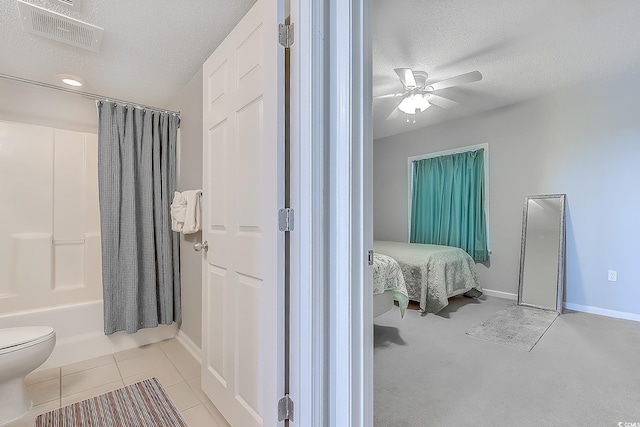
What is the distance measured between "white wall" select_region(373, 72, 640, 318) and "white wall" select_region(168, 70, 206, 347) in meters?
3.53

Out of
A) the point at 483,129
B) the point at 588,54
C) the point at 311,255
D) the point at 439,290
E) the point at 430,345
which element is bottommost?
the point at 430,345

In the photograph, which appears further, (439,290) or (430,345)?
(439,290)

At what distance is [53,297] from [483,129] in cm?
501

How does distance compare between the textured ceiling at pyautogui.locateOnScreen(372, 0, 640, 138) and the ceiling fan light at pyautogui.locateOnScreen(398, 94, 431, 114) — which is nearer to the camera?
the textured ceiling at pyautogui.locateOnScreen(372, 0, 640, 138)

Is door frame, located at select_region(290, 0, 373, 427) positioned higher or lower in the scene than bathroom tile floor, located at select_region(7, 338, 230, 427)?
higher

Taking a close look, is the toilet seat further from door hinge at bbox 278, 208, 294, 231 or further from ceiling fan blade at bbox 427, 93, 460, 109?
ceiling fan blade at bbox 427, 93, 460, 109

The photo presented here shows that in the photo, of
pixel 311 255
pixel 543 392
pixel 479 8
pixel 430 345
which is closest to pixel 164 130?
pixel 311 255

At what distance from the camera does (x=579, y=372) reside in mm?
1945

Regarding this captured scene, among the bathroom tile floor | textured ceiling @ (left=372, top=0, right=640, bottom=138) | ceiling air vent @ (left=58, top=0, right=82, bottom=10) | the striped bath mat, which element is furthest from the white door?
textured ceiling @ (left=372, top=0, right=640, bottom=138)

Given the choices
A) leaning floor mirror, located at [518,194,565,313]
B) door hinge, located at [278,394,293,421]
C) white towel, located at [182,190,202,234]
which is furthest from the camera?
leaning floor mirror, located at [518,194,565,313]

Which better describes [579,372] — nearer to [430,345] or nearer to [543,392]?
[543,392]

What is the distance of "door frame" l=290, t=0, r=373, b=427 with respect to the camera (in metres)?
1.02

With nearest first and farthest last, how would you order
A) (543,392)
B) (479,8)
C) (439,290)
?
(543,392)
(479,8)
(439,290)

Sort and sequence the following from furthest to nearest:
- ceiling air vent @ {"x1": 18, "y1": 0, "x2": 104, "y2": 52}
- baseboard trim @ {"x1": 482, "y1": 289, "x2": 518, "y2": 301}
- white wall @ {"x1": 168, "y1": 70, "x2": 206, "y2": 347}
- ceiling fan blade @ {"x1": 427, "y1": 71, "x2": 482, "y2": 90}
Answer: baseboard trim @ {"x1": 482, "y1": 289, "x2": 518, "y2": 301}
ceiling fan blade @ {"x1": 427, "y1": 71, "x2": 482, "y2": 90}
white wall @ {"x1": 168, "y1": 70, "x2": 206, "y2": 347}
ceiling air vent @ {"x1": 18, "y1": 0, "x2": 104, "y2": 52}
